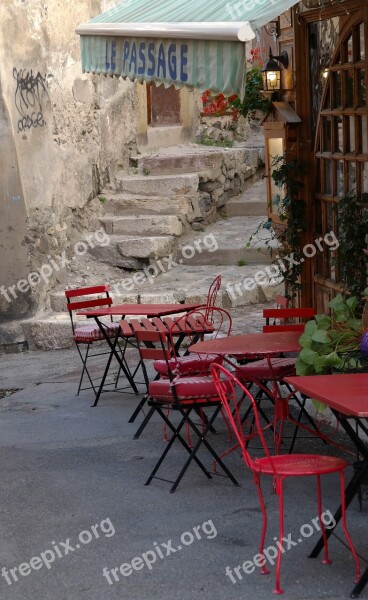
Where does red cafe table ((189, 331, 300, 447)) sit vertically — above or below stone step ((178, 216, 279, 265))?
above

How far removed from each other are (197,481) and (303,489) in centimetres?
68

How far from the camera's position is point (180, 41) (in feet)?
23.0

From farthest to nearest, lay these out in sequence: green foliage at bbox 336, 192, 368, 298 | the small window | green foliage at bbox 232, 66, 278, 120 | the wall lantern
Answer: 1. green foliage at bbox 232, 66, 278, 120
2. the wall lantern
3. the small window
4. green foliage at bbox 336, 192, 368, 298

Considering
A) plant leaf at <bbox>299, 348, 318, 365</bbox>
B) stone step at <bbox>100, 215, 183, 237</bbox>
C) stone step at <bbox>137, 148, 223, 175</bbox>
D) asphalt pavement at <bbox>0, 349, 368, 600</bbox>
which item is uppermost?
stone step at <bbox>137, 148, 223, 175</bbox>

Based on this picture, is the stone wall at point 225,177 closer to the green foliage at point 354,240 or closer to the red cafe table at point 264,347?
the green foliage at point 354,240

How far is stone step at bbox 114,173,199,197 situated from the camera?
1506cm

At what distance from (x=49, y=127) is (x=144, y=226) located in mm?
1875

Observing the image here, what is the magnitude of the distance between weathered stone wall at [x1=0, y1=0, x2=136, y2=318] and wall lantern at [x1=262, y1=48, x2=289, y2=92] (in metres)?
3.88

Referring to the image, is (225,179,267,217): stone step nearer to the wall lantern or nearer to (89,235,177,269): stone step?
(89,235,177,269): stone step
